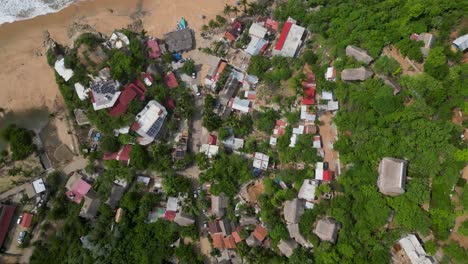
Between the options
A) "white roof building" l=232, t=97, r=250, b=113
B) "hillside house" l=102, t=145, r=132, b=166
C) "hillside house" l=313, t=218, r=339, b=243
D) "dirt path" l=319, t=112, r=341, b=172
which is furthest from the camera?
"white roof building" l=232, t=97, r=250, b=113

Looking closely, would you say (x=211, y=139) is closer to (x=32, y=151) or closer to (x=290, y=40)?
(x=290, y=40)

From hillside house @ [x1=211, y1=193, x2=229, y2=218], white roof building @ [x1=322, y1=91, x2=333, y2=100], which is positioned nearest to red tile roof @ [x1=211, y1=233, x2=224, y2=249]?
hillside house @ [x1=211, y1=193, x2=229, y2=218]

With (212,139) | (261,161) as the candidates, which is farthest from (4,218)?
(261,161)

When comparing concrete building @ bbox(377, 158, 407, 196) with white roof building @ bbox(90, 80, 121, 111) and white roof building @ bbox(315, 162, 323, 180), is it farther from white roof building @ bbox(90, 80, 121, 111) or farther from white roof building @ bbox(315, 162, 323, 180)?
white roof building @ bbox(90, 80, 121, 111)

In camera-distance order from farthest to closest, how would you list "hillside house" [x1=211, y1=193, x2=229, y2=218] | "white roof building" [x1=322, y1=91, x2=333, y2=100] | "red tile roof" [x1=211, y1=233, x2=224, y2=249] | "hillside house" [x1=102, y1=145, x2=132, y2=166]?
"hillside house" [x1=102, y1=145, x2=132, y2=166] < "white roof building" [x1=322, y1=91, x2=333, y2=100] < "red tile roof" [x1=211, y1=233, x2=224, y2=249] < "hillside house" [x1=211, y1=193, x2=229, y2=218]

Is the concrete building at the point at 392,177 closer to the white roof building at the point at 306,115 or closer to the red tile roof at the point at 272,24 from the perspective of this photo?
the white roof building at the point at 306,115

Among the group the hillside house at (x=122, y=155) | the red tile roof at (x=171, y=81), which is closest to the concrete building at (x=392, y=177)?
the red tile roof at (x=171, y=81)

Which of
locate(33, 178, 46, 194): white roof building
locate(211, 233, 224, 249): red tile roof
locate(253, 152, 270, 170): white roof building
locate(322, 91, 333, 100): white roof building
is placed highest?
locate(322, 91, 333, 100): white roof building
